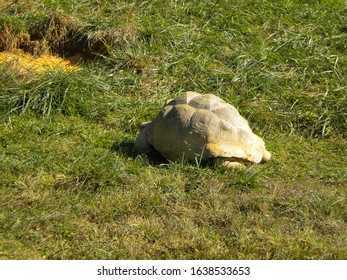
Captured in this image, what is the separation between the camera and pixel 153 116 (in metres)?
7.33

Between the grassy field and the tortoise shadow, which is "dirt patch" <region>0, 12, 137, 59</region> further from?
the tortoise shadow

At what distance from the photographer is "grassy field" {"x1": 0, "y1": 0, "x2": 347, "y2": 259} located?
209 inches

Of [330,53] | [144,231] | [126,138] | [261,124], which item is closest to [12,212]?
[144,231]

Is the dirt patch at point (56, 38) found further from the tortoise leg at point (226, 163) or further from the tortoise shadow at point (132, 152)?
the tortoise leg at point (226, 163)

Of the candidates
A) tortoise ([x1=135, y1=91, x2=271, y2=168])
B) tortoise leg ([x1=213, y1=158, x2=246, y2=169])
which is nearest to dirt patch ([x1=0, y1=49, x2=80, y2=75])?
tortoise ([x1=135, y1=91, x2=271, y2=168])

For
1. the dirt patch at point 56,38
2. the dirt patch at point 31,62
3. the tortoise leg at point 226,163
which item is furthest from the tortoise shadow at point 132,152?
the dirt patch at point 56,38

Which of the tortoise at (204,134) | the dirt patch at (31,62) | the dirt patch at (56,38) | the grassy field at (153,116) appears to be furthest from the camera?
the dirt patch at (56,38)

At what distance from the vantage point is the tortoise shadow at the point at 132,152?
21.3 feet

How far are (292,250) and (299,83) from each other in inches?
125

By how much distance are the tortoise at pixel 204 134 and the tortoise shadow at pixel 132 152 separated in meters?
0.10

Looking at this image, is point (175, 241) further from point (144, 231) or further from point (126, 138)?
point (126, 138)

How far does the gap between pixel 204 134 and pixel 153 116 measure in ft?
4.20

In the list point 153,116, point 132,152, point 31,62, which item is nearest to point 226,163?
point 132,152

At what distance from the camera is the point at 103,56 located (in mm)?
8078
